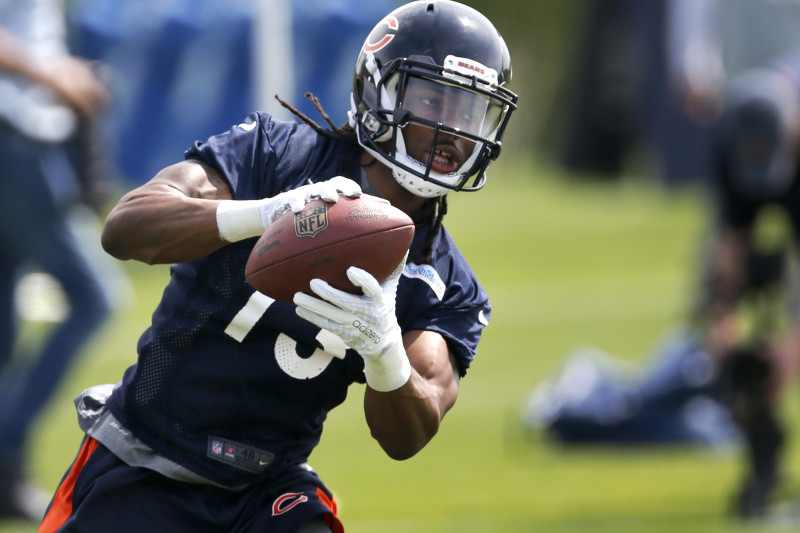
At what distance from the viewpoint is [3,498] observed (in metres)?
5.31

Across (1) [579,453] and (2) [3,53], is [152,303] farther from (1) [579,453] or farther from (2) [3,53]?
(2) [3,53]

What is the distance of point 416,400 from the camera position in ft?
9.19

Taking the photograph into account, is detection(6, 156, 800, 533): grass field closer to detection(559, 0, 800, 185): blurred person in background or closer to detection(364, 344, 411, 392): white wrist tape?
detection(559, 0, 800, 185): blurred person in background

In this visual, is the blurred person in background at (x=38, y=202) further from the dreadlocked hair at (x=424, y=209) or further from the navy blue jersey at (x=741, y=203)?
the navy blue jersey at (x=741, y=203)

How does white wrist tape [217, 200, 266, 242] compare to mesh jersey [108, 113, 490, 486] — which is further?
mesh jersey [108, 113, 490, 486]

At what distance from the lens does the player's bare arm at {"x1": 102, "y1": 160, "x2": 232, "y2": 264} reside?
106 inches

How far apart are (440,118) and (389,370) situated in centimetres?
59

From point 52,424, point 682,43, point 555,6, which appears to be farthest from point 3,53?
point 555,6

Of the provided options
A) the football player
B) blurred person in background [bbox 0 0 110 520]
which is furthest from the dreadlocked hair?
blurred person in background [bbox 0 0 110 520]

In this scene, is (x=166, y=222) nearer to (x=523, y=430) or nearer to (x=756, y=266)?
(x=756, y=266)

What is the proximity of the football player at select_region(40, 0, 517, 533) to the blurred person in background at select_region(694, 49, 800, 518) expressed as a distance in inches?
130

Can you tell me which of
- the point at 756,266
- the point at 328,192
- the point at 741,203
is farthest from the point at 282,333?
the point at 741,203

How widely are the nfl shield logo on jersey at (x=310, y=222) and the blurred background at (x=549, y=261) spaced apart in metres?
3.03

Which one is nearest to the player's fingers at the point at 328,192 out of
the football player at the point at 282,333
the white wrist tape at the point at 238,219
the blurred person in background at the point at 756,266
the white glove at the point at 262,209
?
the white glove at the point at 262,209
